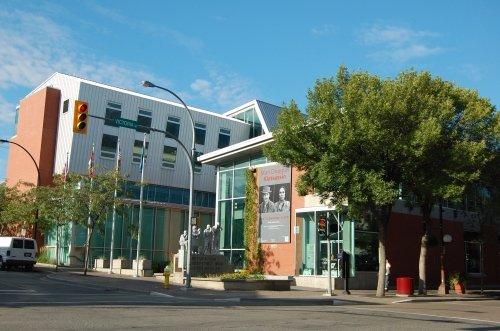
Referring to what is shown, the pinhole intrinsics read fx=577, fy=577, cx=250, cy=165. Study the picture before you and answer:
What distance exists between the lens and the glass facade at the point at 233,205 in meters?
36.2

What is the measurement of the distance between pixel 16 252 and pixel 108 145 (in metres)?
13.2

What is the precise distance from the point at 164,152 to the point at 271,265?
20158 mm

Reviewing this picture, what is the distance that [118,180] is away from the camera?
33.8 metres

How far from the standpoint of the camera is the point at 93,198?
1278 inches

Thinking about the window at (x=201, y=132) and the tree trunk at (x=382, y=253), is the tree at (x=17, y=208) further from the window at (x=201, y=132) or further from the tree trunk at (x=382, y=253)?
the tree trunk at (x=382, y=253)

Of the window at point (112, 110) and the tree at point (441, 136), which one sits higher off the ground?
the window at point (112, 110)

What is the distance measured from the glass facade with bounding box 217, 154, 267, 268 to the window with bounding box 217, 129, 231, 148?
45.0 ft

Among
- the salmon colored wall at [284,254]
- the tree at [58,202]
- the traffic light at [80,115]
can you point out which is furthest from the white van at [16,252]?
the traffic light at [80,115]

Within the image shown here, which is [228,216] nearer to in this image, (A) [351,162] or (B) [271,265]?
(B) [271,265]

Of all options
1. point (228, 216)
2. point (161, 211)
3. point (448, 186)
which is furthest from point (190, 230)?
point (161, 211)

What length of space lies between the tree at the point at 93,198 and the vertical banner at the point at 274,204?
27.9ft

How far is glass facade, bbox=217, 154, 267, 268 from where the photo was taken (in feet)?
119

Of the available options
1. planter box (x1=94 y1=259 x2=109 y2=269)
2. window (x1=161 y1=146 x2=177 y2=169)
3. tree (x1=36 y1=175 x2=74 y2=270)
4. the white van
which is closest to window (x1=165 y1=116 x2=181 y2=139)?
window (x1=161 y1=146 x2=177 y2=169)

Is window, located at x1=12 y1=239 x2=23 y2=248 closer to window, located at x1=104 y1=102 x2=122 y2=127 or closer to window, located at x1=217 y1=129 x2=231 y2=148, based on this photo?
window, located at x1=104 y1=102 x2=122 y2=127
